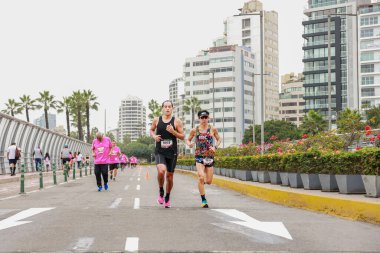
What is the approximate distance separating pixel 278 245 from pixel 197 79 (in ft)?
464

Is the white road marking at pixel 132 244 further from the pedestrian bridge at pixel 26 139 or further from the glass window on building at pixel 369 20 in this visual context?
the glass window on building at pixel 369 20

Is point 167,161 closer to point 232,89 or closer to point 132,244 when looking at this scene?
point 132,244

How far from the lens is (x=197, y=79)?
147 metres

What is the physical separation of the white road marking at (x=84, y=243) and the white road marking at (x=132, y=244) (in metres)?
0.40

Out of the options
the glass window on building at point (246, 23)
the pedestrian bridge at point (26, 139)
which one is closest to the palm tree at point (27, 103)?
the pedestrian bridge at point (26, 139)

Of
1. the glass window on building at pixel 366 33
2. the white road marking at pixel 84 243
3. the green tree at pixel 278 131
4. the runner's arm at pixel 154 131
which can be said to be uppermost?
the glass window on building at pixel 366 33

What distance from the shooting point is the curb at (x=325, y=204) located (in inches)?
A: 352

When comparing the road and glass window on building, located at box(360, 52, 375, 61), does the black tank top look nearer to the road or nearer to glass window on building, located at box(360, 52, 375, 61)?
the road

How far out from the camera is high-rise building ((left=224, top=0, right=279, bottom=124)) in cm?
14962

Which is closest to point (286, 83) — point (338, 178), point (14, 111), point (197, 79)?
point (197, 79)

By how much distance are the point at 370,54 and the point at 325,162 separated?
96.3m

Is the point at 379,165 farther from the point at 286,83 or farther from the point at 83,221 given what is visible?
the point at 286,83

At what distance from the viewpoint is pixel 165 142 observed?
405 inches

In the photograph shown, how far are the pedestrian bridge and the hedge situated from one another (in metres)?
10.6
